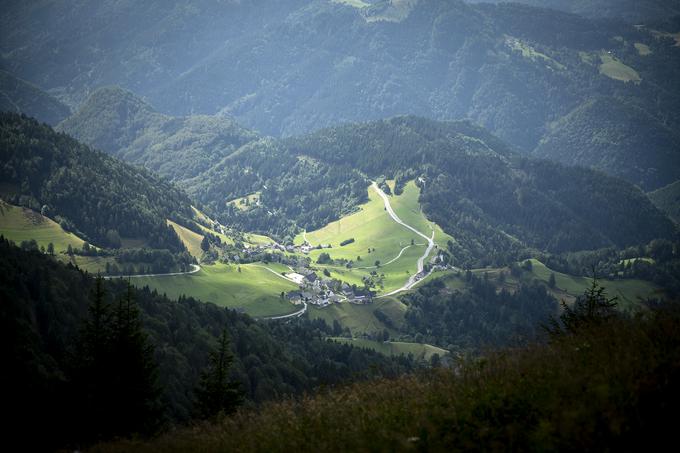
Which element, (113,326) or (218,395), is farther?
(218,395)

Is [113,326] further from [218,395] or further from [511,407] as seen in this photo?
[511,407]

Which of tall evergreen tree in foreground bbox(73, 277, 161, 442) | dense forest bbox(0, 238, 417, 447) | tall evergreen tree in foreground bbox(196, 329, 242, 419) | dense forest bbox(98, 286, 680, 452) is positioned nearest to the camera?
dense forest bbox(98, 286, 680, 452)

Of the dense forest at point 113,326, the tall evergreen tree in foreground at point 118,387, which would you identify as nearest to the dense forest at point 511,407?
the dense forest at point 113,326

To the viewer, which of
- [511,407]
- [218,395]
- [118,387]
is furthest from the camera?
[218,395]

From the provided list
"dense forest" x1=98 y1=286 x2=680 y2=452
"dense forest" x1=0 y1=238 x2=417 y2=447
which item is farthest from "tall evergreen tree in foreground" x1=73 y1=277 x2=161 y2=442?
"dense forest" x1=98 y1=286 x2=680 y2=452

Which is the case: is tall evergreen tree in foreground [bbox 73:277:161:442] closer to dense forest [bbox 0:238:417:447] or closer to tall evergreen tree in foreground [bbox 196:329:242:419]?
dense forest [bbox 0:238:417:447]

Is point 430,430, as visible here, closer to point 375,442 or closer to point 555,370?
point 375,442

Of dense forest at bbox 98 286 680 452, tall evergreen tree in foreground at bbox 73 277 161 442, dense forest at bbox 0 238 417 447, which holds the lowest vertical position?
dense forest at bbox 0 238 417 447

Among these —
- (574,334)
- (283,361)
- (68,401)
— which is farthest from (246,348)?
(574,334)

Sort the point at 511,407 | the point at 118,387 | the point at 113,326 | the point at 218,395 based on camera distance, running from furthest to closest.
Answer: the point at 218,395
the point at 113,326
the point at 118,387
the point at 511,407

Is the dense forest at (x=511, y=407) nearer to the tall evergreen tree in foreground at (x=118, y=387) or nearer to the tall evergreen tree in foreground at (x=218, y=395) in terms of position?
the tall evergreen tree in foreground at (x=118, y=387)

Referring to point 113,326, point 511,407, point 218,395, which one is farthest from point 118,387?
point 511,407
